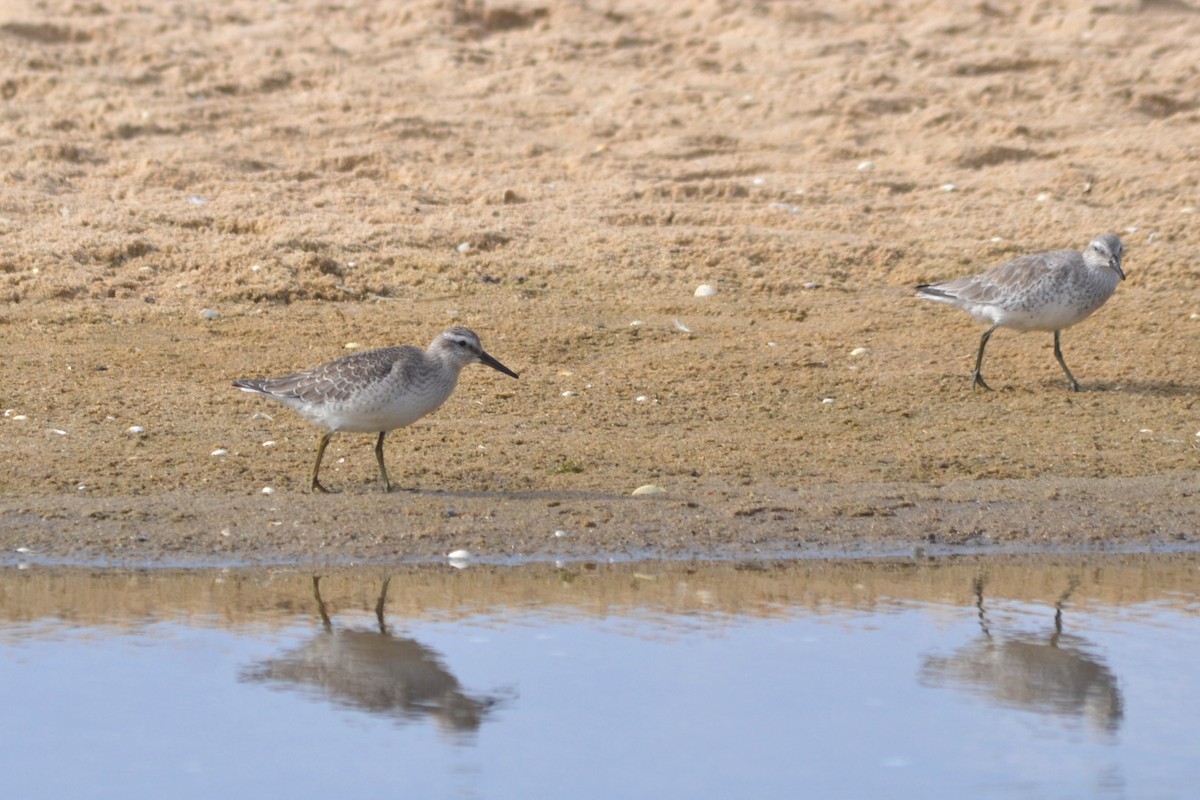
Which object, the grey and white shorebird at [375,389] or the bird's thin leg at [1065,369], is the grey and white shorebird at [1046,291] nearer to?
the bird's thin leg at [1065,369]

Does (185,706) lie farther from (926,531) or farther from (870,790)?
(926,531)

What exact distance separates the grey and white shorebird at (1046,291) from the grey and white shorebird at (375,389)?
3.66 metres

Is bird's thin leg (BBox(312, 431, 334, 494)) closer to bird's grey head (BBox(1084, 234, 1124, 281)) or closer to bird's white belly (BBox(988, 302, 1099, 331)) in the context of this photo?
bird's white belly (BBox(988, 302, 1099, 331))

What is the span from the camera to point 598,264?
1226 cm

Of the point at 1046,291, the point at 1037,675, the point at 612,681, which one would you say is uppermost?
the point at 1046,291

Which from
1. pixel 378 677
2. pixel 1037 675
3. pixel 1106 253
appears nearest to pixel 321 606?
pixel 378 677

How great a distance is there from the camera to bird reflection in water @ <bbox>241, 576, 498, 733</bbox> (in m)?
6.17

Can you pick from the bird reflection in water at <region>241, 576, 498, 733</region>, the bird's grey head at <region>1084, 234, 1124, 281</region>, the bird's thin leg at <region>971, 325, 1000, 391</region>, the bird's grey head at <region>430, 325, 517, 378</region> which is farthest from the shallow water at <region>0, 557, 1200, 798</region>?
the bird's grey head at <region>1084, 234, 1124, 281</region>

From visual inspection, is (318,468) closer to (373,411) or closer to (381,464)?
(381,464)

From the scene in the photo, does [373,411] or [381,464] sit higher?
[373,411]

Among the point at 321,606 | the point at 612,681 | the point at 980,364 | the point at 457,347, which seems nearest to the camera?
the point at 612,681

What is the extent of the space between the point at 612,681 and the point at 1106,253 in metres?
5.63

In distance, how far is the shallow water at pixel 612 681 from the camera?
5582 mm

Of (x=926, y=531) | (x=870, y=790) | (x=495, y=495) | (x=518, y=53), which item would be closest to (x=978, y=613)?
(x=926, y=531)
